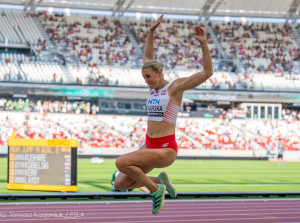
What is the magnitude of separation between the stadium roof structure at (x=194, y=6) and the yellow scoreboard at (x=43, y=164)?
33.2 m

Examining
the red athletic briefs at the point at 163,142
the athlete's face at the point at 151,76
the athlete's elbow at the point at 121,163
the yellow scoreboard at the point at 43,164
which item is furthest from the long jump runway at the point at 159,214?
the athlete's face at the point at 151,76

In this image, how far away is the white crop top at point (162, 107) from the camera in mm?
5707

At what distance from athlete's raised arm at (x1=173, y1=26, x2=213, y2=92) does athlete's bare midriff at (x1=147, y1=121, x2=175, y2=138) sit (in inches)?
16.0

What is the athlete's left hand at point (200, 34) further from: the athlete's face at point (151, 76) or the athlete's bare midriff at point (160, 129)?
the athlete's bare midriff at point (160, 129)

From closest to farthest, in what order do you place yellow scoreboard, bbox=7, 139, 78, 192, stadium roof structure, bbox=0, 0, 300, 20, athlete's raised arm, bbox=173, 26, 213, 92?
athlete's raised arm, bbox=173, 26, 213, 92 < yellow scoreboard, bbox=7, 139, 78, 192 < stadium roof structure, bbox=0, 0, 300, 20

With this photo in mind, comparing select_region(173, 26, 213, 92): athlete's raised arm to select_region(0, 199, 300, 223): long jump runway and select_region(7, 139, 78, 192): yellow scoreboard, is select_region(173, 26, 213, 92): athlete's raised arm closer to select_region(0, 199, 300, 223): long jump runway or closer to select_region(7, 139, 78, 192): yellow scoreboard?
select_region(0, 199, 300, 223): long jump runway

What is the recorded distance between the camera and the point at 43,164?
45.8ft

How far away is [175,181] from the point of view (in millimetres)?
18812

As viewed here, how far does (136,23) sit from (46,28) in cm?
858

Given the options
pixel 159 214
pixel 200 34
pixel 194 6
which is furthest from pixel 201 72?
Result: pixel 194 6

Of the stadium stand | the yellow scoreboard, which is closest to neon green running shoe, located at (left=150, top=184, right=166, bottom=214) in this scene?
the yellow scoreboard

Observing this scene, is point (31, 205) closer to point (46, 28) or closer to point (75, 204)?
Result: point (75, 204)

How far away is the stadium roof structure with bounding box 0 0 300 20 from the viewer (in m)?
46.7

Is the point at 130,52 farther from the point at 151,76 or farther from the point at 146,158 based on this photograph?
the point at 146,158
